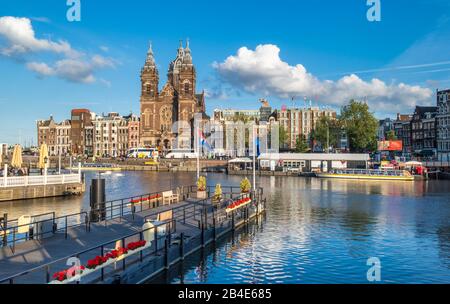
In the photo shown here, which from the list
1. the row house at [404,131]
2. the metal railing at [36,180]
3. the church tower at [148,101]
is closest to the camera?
the metal railing at [36,180]

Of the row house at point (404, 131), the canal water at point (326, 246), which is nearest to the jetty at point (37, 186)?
the canal water at point (326, 246)

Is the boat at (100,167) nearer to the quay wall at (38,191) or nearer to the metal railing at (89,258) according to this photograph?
the quay wall at (38,191)

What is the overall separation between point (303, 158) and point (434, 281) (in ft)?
355

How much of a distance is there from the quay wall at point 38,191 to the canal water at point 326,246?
2.00 meters

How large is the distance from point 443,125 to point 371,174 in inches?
1532

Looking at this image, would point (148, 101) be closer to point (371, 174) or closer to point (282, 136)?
point (282, 136)

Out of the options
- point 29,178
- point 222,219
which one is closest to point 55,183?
point 29,178

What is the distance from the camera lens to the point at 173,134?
620ft

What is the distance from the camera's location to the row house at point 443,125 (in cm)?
13250

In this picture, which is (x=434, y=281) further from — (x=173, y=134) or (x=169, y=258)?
(x=173, y=134)

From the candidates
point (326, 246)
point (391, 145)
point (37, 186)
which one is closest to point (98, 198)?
point (326, 246)

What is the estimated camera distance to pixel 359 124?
150250 mm

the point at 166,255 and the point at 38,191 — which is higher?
the point at 38,191
